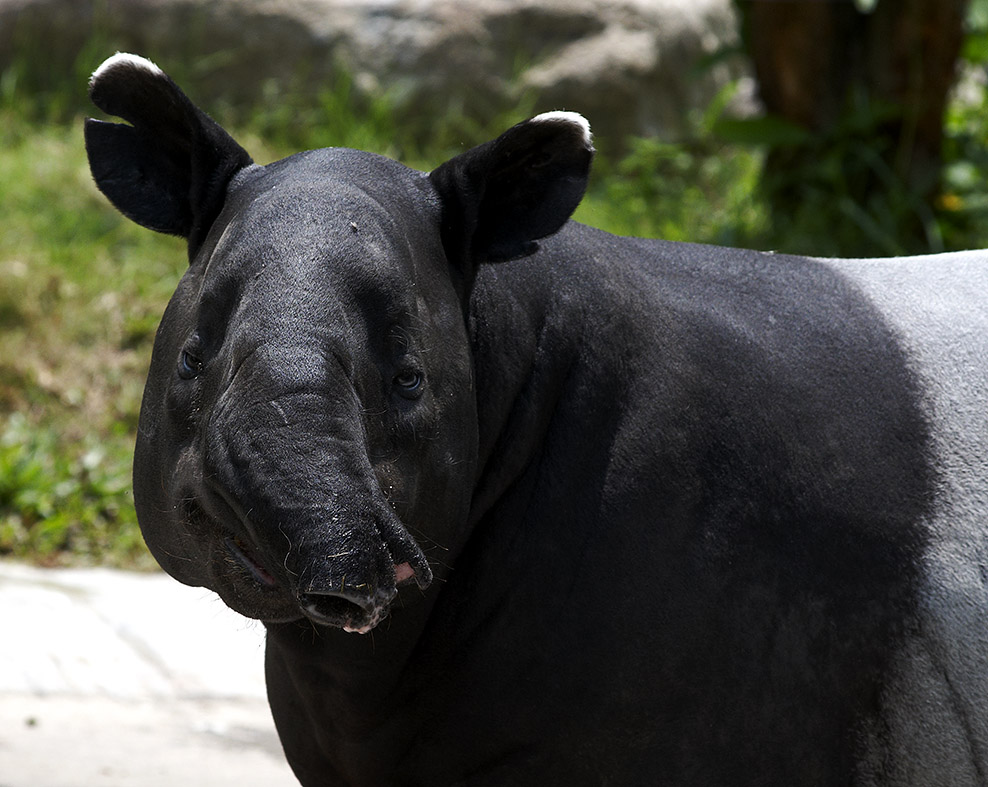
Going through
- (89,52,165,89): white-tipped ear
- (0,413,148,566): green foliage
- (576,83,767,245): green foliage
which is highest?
(89,52,165,89): white-tipped ear

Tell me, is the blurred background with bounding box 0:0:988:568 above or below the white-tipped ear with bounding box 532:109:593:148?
below

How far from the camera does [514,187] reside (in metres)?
2.23

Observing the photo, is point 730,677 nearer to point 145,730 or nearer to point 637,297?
point 637,297

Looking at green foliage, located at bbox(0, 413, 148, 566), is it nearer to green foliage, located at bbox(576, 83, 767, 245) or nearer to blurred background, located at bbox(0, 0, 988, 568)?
blurred background, located at bbox(0, 0, 988, 568)

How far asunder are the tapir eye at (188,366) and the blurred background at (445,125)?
7.50 feet

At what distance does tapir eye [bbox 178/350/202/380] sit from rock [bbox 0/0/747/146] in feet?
22.4

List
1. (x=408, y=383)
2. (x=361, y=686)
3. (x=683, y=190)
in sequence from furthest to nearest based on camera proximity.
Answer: (x=683, y=190) → (x=361, y=686) → (x=408, y=383)

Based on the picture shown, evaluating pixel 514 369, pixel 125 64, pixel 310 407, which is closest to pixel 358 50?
pixel 125 64

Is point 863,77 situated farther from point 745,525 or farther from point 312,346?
point 312,346

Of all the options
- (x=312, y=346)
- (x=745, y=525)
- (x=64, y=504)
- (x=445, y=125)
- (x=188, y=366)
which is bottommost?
(x=64, y=504)

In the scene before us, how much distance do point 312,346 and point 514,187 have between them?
596 mm

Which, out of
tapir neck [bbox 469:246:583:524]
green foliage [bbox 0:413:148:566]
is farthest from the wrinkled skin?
green foliage [bbox 0:413:148:566]

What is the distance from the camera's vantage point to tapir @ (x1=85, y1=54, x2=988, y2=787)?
204cm

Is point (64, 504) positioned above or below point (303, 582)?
below
